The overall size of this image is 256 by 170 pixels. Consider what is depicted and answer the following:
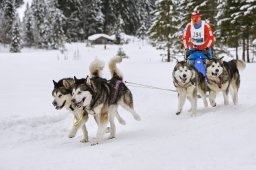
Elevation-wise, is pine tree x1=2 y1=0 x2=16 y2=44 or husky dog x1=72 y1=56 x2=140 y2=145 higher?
pine tree x1=2 y1=0 x2=16 y2=44

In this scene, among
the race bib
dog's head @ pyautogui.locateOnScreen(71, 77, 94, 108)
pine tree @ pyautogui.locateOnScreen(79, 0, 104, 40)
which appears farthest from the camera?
pine tree @ pyautogui.locateOnScreen(79, 0, 104, 40)

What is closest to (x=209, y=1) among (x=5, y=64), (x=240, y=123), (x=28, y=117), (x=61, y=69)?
(x=61, y=69)

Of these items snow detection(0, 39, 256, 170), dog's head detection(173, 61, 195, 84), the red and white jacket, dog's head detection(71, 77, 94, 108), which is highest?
the red and white jacket

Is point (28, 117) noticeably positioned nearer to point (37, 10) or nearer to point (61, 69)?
point (61, 69)

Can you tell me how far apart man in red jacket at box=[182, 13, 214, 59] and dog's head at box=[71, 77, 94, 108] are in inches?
111

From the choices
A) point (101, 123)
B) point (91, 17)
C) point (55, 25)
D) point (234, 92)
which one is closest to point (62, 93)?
point (101, 123)

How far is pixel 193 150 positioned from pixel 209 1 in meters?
18.4

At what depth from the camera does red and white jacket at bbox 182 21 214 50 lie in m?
7.14

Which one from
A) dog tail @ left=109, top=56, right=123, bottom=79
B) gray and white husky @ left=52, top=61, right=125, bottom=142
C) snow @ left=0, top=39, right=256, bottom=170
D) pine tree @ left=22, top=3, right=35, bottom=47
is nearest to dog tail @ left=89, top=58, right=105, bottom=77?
dog tail @ left=109, top=56, right=123, bottom=79

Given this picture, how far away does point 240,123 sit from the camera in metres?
4.62

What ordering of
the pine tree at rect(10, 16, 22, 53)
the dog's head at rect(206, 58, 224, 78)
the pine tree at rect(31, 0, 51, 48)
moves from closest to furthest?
the dog's head at rect(206, 58, 224, 78) → the pine tree at rect(10, 16, 22, 53) → the pine tree at rect(31, 0, 51, 48)

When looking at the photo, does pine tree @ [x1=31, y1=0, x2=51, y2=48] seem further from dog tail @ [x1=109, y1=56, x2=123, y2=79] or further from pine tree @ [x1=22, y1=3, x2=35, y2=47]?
dog tail @ [x1=109, y1=56, x2=123, y2=79]

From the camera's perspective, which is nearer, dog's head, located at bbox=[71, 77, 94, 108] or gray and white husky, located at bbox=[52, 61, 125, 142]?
dog's head, located at bbox=[71, 77, 94, 108]

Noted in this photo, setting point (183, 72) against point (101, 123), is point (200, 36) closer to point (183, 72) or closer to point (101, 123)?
point (183, 72)
